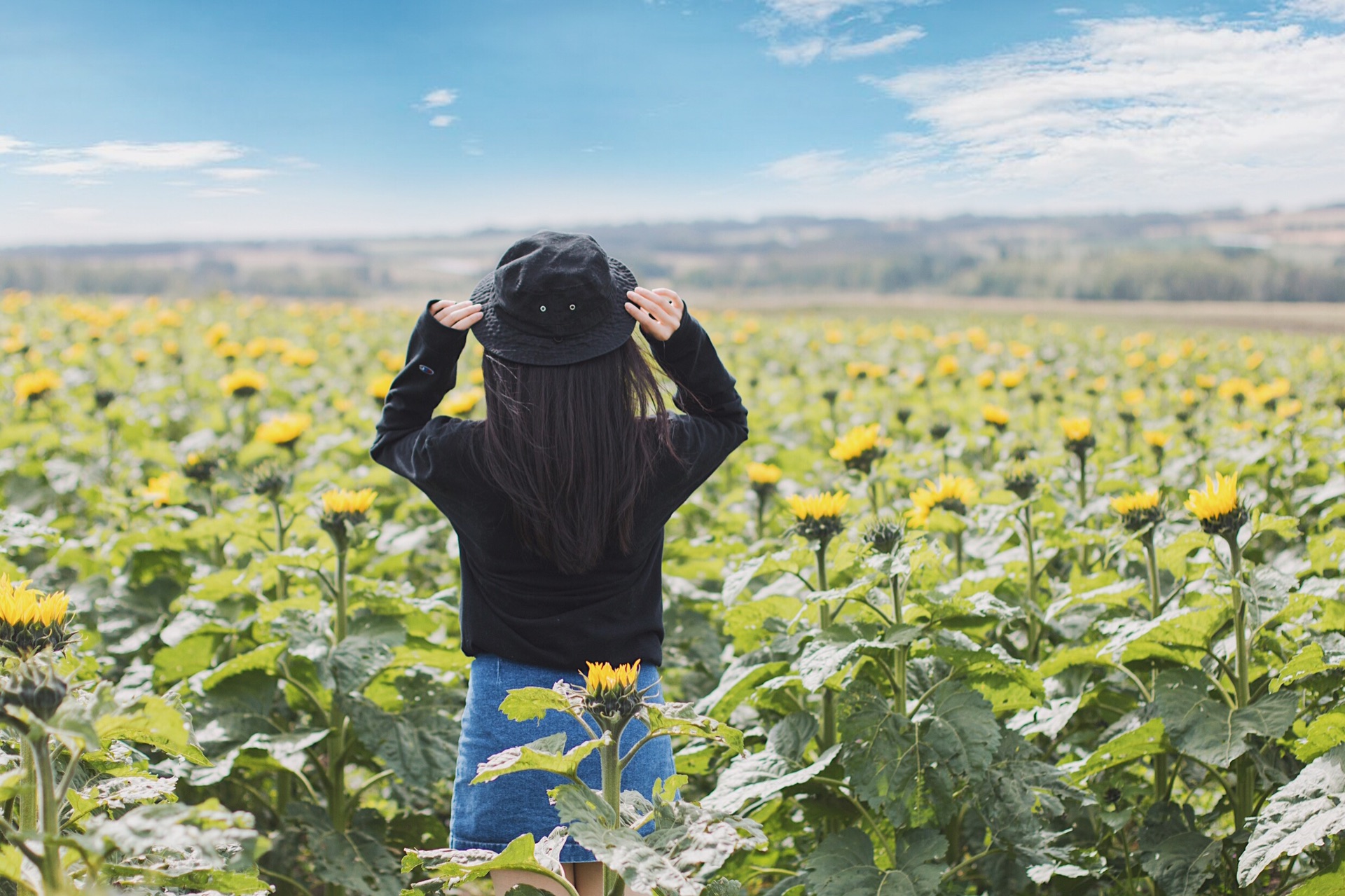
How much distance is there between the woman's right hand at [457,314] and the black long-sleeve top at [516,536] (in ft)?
0.07

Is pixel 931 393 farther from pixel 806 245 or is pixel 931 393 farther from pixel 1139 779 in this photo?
pixel 806 245

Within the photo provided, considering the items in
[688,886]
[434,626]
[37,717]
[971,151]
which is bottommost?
[434,626]

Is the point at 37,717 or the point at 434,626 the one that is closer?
the point at 37,717

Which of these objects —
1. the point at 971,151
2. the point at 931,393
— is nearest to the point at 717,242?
the point at 931,393

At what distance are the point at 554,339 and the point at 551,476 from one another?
27 centimetres

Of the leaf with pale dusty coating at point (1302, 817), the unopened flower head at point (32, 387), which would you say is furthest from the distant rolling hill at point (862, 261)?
the leaf with pale dusty coating at point (1302, 817)

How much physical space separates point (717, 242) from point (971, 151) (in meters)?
54.5

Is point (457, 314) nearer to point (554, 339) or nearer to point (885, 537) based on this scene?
point (554, 339)

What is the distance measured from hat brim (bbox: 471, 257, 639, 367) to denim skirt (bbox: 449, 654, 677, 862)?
624 millimetres

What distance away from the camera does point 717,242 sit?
57562mm

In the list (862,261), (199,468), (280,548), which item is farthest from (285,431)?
(862,261)

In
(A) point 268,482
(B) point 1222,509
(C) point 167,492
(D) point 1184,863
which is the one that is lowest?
(D) point 1184,863

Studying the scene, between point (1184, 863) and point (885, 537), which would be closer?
point (1184, 863)

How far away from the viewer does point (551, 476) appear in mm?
2205
